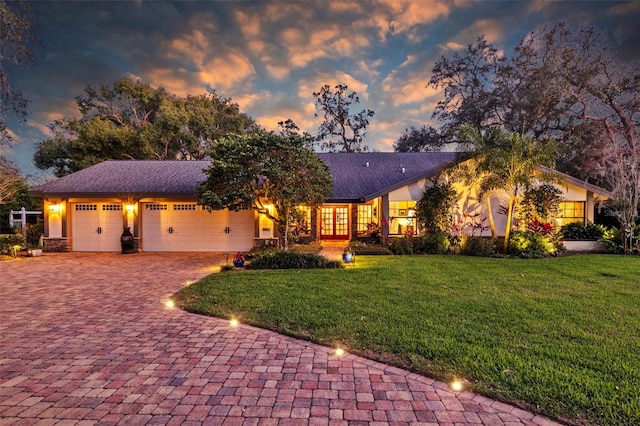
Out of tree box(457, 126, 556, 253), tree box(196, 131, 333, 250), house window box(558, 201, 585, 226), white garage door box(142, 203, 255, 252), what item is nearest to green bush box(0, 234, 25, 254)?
white garage door box(142, 203, 255, 252)

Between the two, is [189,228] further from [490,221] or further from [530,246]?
[530,246]

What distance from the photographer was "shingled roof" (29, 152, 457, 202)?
12281 mm

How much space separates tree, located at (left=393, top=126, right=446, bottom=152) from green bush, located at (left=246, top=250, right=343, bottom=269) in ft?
58.1

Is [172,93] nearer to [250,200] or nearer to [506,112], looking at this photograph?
[250,200]

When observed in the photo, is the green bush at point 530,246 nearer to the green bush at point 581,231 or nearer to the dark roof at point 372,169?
the green bush at point 581,231

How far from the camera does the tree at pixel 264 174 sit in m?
9.39

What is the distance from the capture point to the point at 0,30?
6.48 m

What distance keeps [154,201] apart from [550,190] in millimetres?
15655

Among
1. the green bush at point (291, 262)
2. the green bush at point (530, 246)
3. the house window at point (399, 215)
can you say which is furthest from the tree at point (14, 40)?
the green bush at point (530, 246)

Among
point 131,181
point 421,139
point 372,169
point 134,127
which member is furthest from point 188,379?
point 134,127

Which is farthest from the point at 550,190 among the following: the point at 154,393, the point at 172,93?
the point at 172,93

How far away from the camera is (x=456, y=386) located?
2.91 metres

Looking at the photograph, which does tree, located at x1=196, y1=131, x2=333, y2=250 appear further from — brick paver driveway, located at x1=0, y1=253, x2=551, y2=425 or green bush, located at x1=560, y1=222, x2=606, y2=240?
green bush, located at x1=560, y1=222, x2=606, y2=240

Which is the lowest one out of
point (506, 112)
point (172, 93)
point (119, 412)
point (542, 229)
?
point (119, 412)
